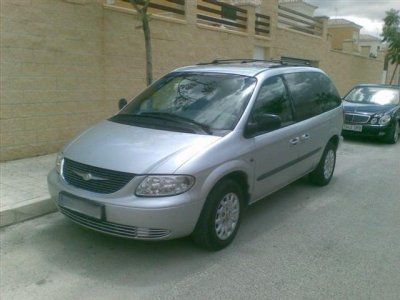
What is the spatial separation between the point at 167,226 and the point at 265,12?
11.7m

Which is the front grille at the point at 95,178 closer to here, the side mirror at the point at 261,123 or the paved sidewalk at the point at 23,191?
the paved sidewalk at the point at 23,191

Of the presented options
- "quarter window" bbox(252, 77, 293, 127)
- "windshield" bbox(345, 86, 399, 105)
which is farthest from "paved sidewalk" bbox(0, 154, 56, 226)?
"windshield" bbox(345, 86, 399, 105)

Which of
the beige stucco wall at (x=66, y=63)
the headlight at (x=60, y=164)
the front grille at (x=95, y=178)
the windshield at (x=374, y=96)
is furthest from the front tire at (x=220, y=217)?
the windshield at (x=374, y=96)

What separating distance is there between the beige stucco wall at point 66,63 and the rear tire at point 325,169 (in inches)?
158

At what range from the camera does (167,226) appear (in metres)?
3.46

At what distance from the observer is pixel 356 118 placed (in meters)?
10.2

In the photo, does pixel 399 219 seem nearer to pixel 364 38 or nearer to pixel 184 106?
pixel 184 106

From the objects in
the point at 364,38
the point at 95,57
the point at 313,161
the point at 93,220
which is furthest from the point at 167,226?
the point at 364,38

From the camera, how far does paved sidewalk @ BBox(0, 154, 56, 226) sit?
4503mm

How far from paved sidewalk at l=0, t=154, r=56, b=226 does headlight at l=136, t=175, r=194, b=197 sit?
5.92 ft

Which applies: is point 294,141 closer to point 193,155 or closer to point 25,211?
point 193,155

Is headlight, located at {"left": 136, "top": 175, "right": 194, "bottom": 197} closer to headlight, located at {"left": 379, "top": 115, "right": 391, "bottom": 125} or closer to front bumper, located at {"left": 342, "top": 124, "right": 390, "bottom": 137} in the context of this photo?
front bumper, located at {"left": 342, "top": 124, "right": 390, "bottom": 137}

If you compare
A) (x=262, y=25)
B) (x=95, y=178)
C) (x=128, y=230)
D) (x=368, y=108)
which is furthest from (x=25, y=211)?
(x=262, y=25)

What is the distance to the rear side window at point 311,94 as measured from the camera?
17.1 ft
